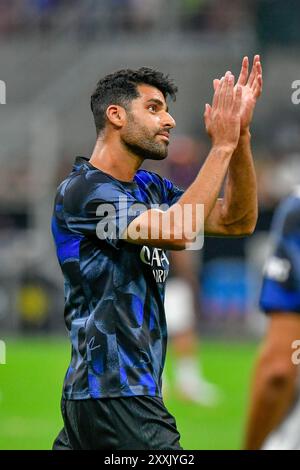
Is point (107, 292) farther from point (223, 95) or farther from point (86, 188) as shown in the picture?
point (223, 95)

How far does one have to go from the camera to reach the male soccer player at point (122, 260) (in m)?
4.91

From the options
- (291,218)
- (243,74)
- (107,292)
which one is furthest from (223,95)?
(291,218)

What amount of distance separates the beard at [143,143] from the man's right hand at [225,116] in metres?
0.21

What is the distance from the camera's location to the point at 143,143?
197 inches

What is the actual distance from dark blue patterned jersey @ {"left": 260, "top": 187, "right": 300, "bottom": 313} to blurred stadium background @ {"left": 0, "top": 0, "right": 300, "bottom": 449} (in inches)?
277

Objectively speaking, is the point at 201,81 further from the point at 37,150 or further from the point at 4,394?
the point at 4,394

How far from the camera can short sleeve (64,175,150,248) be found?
4859 millimetres

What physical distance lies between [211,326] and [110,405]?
15417mm

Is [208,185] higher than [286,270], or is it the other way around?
[208,185]

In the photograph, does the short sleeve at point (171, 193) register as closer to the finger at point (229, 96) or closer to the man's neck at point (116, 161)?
the man's neck at point (116, 161)

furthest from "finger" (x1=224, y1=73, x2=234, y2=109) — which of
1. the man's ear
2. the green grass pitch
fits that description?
the green grass pitch

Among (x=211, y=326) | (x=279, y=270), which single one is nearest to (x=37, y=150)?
(x=211, y=326)

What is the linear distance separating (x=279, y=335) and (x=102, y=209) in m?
2.51

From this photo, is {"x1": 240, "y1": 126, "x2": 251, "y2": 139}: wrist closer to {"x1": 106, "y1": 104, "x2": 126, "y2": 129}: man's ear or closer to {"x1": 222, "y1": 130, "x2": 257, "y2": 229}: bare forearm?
{"x1": 222, "y1": 130, "x2": 257, "y2": 229}: bare forearm
